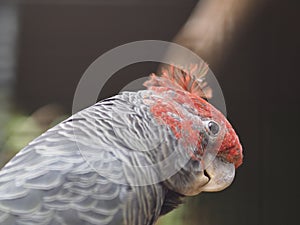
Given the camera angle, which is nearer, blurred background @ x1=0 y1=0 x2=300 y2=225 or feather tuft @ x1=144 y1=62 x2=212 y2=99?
feather tuft @ x1=144 y1=62 x2=212 y2=99

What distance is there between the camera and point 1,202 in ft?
3.38

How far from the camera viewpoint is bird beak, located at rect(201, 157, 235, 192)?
3.95 feet

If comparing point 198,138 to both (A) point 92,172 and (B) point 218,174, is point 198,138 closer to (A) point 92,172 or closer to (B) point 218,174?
(B) point 218,174

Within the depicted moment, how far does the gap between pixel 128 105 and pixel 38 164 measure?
22 centimetres

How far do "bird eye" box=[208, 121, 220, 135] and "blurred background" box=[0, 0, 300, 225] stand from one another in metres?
0.92

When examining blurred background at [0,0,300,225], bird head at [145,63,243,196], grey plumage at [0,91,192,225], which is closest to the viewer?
grey plumage at [0,91,192,225]

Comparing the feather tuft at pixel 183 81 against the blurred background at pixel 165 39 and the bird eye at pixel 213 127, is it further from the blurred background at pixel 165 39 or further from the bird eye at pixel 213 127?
the blurred background at pixel 165 39

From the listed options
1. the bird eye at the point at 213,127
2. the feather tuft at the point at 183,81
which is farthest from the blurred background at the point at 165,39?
the bird eye at the point at 213,127

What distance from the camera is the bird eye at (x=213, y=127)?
1.17 m

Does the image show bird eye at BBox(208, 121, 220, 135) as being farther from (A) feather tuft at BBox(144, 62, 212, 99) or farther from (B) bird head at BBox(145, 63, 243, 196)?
(A) feather tuft at BBox(144, 62, 212, 99)

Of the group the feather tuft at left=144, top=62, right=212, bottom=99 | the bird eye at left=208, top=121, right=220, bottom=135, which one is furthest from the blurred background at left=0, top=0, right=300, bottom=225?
the bird eye at left=208, top=121, right=220, bottom=135

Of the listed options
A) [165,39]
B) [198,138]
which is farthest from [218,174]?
[165,39]

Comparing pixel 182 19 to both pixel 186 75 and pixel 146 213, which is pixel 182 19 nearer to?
pixel 186 75

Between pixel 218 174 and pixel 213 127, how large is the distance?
0.10 m
